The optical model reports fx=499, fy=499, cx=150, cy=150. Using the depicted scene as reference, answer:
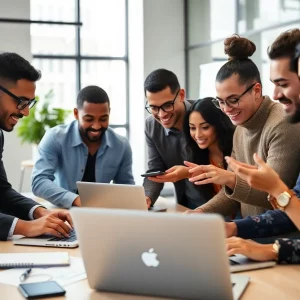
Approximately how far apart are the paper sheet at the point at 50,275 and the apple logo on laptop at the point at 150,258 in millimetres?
318

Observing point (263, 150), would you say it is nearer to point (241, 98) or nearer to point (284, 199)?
point (241, 98)

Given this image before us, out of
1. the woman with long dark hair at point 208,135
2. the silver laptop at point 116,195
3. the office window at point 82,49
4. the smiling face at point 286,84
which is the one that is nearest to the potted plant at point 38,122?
the office window at point 82,49

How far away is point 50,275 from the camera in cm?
159

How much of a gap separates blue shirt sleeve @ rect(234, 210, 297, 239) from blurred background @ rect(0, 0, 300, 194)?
15.2 ft

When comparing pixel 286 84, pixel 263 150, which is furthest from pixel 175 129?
pixel 286 84

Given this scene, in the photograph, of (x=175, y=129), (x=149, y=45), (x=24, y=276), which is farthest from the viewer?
(x=149, y=45)

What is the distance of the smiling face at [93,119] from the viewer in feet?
9.99

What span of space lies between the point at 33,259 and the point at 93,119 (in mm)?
1444

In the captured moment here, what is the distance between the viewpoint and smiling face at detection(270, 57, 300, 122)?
6.18 ft

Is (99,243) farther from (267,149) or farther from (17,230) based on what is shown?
(267,149)

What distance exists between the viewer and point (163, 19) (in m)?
7.20

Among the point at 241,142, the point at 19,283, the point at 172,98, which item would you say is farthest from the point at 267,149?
the point at 19,283

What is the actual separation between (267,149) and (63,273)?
1135 millimetres

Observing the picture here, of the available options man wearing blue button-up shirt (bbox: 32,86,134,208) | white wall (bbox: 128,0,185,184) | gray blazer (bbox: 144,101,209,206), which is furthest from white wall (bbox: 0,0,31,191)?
gray blazer (bbox: 144,101,209,206)
